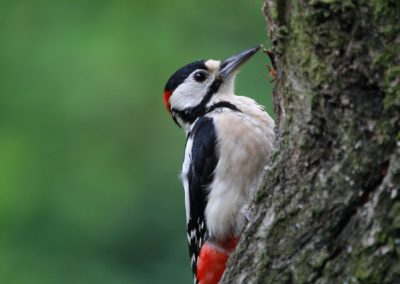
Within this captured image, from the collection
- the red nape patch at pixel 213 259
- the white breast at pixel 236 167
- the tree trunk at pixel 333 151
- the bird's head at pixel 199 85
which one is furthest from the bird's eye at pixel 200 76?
the tree trunk at pixel 333 151

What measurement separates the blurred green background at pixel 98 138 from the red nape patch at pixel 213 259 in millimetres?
1650

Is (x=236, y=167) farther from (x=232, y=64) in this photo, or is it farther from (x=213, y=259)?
(x=232, y=64)

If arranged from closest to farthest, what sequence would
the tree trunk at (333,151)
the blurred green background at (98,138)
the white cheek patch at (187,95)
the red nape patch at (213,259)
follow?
1. the tree trunk at (333,151)
2. the red nape patch at (213,259)
3. the white cheek patch at (187,95)
4. the blurred green background at (98,138)

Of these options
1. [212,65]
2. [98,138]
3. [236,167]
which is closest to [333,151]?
[236,167]

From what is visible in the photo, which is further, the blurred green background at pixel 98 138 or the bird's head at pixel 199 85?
the blurred green background at pixel 98 138

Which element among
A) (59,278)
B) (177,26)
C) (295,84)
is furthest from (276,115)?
(177,26)

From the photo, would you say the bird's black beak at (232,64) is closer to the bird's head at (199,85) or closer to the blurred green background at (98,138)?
the bird's head at (199,85)

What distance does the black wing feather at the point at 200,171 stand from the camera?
3996mm

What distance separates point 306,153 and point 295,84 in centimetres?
22

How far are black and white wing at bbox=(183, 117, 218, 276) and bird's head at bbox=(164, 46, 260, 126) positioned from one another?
225 millimetres

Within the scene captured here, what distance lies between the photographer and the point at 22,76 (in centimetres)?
639

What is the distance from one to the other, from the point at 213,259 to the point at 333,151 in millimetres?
1637

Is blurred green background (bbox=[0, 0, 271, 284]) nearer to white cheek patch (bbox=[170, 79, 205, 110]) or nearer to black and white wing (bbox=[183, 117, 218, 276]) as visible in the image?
white cheek patch (bbox=[170, 79, 205, 110])

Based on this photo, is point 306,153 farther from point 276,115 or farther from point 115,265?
point 115,265
